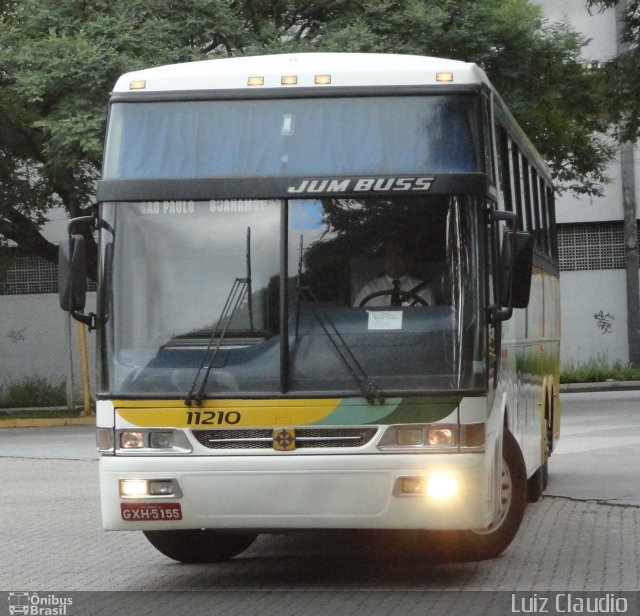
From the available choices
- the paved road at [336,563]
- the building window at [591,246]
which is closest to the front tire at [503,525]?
the paved road at [336,563]

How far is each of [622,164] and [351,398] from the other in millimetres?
28789

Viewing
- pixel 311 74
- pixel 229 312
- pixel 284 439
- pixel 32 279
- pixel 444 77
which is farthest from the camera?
pixel 32 279

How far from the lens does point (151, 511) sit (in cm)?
841

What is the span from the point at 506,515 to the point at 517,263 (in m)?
2.00

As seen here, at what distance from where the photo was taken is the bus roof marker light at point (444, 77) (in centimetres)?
881

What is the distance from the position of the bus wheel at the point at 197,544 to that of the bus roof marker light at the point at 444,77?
326 centimetres

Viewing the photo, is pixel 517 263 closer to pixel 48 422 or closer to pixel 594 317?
pixel 48 422

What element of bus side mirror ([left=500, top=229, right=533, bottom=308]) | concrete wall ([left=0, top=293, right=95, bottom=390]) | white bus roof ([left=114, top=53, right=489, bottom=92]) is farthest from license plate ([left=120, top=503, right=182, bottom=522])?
concrete wall ([left=0, top=293, right=95, bottom=390])

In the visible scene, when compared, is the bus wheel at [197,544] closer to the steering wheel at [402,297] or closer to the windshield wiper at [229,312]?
the windshield wiper at [229,312]

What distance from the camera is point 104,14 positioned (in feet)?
79.2

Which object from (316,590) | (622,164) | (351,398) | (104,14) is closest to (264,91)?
(351,398)

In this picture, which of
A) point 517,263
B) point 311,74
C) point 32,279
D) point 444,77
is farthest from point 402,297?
point 32,279

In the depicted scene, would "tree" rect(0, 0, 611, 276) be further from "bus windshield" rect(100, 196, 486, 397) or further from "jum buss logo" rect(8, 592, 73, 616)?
"jum buss logo" rect(8, 592, 73, 616)

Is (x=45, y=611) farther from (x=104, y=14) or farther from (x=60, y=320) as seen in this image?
(x=60, y=320)
